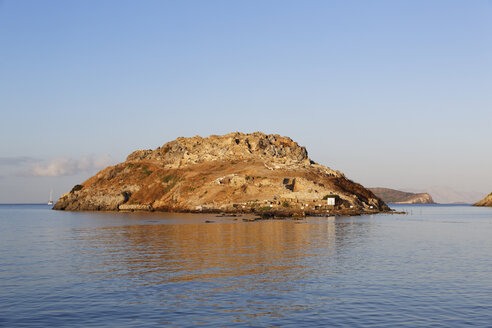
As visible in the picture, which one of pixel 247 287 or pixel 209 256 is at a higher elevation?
pixel 209 256

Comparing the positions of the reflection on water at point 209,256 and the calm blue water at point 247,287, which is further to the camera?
the reflection on water at point 209,256

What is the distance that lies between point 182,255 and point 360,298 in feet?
74.2

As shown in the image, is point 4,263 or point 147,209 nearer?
point 4,263

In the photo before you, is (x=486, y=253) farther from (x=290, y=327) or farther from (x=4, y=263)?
(x=4, y=263)

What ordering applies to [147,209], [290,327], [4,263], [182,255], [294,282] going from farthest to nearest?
[147,209] < [182,255] < [4,263] < [294,282] < [290,327]

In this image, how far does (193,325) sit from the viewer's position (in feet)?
67.1

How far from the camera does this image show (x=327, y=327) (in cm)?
2031

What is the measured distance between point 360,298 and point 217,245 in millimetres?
30109

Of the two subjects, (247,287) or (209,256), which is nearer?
(247,287)

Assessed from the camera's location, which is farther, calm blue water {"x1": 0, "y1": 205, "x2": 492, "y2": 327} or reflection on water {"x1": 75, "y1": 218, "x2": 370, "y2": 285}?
reflection on water {"x1": 75, "y1": 218, "x2": 370, "y2": 285}

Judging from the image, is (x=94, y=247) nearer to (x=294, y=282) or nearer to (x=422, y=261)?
(x=294, y=282)

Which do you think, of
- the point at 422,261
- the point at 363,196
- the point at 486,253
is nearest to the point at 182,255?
the point at 422,261

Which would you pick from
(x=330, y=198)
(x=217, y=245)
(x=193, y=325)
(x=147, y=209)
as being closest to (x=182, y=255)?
(x=217, y=245)

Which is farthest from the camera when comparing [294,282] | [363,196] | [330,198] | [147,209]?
[147,209]
